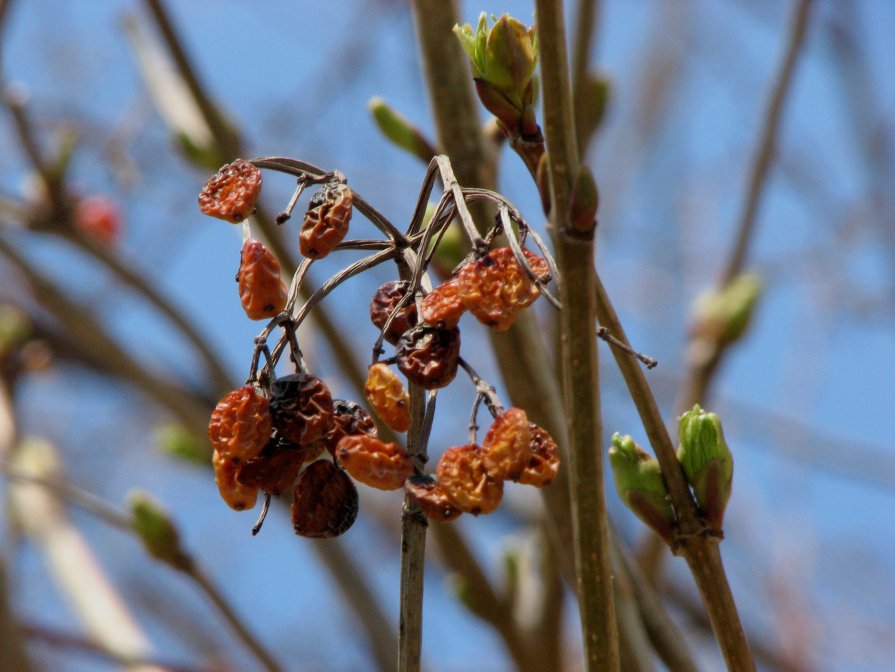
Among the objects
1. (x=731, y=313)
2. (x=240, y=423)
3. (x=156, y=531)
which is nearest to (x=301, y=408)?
(x=240, y=423)

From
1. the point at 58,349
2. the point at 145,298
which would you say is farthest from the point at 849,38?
the point at 58,349

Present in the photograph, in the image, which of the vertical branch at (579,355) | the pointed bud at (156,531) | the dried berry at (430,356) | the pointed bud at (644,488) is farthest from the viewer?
the pointed bud at (156,531)

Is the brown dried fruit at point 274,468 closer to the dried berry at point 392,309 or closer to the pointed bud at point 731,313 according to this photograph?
the dried berry at point 392,309

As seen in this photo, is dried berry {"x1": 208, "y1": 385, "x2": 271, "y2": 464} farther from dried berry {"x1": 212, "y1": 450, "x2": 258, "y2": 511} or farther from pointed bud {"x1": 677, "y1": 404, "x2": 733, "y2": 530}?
pointed bud {"x1": 677, "y1": 404, "x2": 733, "y2": 530}

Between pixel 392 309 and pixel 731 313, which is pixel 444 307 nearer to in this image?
pixel 392 309

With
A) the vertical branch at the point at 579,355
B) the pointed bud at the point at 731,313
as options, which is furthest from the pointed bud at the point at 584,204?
the pointed bud at the point at 731,313
